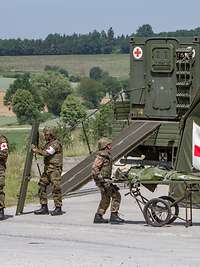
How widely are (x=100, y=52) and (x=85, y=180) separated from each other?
134 metres

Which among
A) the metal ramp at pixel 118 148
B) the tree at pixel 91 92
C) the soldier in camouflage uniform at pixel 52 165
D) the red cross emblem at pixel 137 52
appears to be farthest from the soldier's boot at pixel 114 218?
the tree at pixel 91 92

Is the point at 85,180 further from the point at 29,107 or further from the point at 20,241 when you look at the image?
the point at 29,107

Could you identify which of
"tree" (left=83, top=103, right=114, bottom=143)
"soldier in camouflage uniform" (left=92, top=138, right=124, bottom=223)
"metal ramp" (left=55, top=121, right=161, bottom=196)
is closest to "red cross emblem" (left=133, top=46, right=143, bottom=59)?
"metal ramp" (left=55, top=121, right=161, bottom=196)

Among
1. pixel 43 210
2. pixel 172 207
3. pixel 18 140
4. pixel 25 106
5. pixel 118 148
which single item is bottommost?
pixel 25 106

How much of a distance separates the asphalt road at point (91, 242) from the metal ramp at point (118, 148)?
1.82 m

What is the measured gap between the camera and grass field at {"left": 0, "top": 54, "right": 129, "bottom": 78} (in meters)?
130

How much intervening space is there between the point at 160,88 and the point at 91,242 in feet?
35.6

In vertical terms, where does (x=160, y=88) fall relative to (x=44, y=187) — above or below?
above

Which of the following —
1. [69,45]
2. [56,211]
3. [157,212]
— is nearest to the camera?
[157,212]

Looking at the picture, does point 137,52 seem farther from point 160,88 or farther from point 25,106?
point 25,106

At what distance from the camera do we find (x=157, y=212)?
12.9 metres

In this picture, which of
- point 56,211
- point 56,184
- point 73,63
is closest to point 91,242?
point 56,184

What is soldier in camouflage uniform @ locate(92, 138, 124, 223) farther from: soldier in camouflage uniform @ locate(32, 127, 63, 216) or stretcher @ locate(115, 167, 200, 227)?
soldier in camouflage uniform @ locate(32, 127, 63, 216)

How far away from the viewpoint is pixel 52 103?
71188 millimetres
